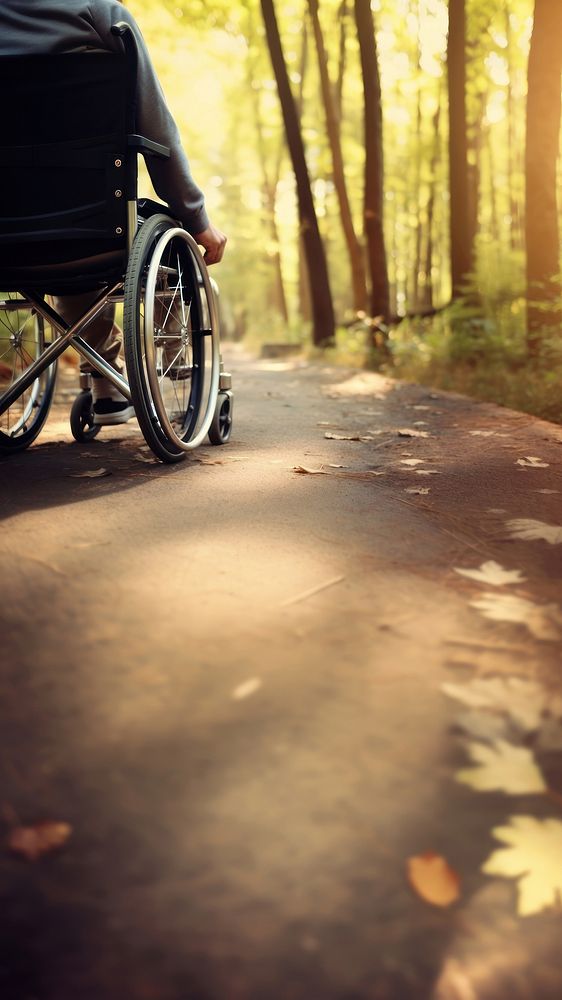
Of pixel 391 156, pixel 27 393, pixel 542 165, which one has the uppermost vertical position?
pixel 391 156

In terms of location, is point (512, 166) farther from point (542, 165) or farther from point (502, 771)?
point (502, 771)

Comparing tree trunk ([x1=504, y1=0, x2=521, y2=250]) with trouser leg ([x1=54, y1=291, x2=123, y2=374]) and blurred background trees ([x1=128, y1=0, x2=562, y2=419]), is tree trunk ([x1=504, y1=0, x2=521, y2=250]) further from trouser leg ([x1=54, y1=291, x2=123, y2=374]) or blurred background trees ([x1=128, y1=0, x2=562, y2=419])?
trouser leg ([x1=54, y1=291, x2=123, y2=374])

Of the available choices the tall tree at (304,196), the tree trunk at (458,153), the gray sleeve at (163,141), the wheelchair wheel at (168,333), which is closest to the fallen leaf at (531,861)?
the wheelchair wheel at (168,333)

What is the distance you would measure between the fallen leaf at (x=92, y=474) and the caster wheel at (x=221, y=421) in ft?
2.41

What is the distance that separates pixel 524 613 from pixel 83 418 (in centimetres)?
269

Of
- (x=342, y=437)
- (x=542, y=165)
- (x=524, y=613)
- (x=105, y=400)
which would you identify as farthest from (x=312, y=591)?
(x=542, y=165)

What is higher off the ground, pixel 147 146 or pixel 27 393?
pixel 147 146

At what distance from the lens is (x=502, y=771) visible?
1.17 metres

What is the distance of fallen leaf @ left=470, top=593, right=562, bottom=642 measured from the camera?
5.28 ft

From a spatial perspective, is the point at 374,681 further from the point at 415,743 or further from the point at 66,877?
the point at 66,877

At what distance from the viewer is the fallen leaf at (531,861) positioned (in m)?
0.99

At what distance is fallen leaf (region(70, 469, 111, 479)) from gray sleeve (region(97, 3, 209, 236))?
1154mm

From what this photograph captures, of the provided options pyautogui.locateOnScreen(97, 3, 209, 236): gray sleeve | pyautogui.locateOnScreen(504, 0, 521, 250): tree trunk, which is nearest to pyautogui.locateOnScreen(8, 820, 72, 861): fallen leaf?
pyautogui.locateOnScreen(97, 3, 209, 236): gray sleeve

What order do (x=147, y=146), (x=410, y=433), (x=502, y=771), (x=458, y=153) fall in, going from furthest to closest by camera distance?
1. (x=458, y=153)
2. (x=410, y=433)
3. (x=147, y=146)
4. (x=502, y=771)
